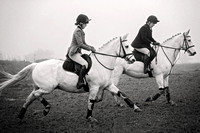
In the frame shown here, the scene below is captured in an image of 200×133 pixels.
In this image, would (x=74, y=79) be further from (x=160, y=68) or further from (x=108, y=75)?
(x=160, y=68)

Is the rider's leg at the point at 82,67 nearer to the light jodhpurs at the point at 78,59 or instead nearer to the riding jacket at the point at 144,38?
the light jodhpurs at the point at 78,59

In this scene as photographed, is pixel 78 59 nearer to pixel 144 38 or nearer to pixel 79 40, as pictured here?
pixel 79 40

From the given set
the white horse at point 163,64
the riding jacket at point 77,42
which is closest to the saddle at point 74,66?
the riding jacket at point 77,42

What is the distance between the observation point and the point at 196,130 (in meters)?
6.07

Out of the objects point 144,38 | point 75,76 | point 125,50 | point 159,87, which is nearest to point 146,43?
point 144,38

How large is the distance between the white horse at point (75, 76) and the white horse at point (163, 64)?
8.73 ft

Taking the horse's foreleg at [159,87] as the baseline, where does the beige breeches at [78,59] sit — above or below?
above

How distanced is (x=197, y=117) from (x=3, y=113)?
857cm

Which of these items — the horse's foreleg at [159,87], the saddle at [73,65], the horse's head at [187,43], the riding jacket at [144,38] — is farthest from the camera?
the horse's head at [187,43]

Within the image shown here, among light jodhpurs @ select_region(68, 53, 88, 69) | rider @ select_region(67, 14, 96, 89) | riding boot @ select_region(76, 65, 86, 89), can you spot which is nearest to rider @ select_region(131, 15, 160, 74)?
rider @ select_region(67, 14, 96, 89)

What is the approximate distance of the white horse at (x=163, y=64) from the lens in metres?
9.98

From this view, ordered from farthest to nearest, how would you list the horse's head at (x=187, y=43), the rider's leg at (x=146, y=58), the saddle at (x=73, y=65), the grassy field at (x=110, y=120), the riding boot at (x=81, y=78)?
the horse's head at (x=187, y=43), the rider's leg at (x=146, y=58), the saddle at (x=73, y=65), the riding boot at (x=81, y=78), the grassy field at (x=110, y=120)

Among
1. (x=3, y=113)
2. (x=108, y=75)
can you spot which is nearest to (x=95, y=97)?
(x=108, y=75)

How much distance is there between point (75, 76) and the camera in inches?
298
